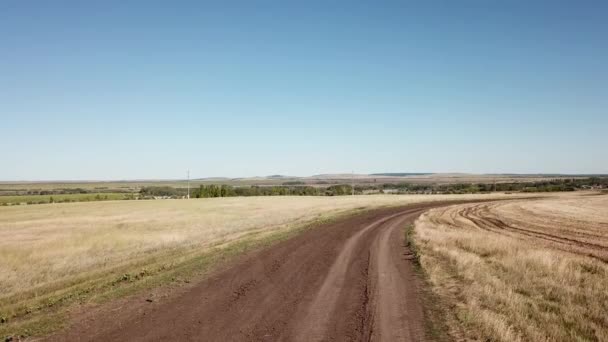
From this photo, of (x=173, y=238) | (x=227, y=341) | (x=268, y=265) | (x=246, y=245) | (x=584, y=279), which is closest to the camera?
(x=227, y=341)

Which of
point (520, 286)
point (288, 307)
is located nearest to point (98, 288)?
point (288, 307)

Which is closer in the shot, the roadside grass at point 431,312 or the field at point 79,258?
the roadside grass at point 431,312

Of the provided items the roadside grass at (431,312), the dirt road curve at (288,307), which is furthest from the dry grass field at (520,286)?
the dirt road curve at (288,307)

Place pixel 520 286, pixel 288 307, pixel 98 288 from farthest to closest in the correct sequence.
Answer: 1. pixel 98 288
2. pixel 520 286
3. pixel 288 307

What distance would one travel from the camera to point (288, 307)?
11812 millimetres

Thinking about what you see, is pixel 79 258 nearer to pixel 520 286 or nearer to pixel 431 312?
pixel 431 312

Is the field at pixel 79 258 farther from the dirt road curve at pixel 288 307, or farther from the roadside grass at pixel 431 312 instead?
the roadside grass at pixel 431 312

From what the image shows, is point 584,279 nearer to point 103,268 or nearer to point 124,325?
point 124,325

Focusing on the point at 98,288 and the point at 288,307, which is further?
the point at 98,288

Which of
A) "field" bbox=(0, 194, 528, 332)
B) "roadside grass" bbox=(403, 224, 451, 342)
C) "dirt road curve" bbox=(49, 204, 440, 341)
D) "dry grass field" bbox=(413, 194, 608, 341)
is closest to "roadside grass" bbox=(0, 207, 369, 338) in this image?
"field" bbox=(0, 194, 528, 332)

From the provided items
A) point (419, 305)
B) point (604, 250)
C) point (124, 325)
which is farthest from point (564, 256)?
point (124, 325)

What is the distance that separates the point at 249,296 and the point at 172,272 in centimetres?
519

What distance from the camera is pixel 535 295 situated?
1318 centimetres

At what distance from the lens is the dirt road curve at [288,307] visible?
9695 millimetres
